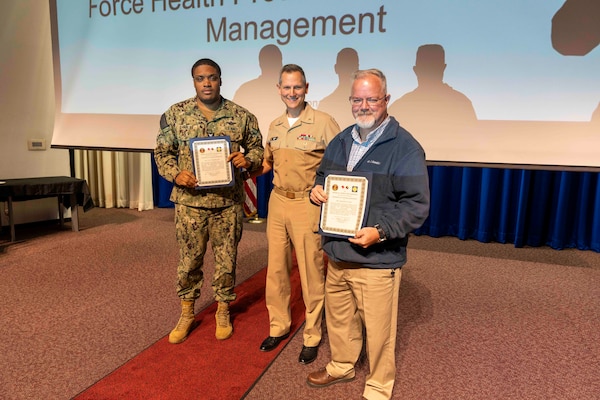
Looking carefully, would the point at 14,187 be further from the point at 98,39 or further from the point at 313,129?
the point at 313,129

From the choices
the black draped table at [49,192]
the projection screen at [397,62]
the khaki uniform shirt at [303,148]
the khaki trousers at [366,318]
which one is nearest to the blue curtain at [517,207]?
the projection screen at [397,62]

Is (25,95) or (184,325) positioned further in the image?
(25,95)

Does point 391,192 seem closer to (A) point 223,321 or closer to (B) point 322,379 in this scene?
(B) point 322,379

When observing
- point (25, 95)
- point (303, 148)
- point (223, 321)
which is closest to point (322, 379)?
point (223, 321)

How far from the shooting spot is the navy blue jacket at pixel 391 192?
1.61m

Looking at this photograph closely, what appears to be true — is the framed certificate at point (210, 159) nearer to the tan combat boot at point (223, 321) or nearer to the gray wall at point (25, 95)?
the tan combat boot at point (223, 321)

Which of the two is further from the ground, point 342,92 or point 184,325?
point 342,92

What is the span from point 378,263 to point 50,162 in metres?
5.14

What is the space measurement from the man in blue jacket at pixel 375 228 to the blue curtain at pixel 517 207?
3.23 metres

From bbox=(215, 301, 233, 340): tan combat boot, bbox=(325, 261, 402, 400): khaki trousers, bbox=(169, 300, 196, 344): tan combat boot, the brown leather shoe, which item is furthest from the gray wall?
bbox=(325, 261, 402, 400): khaki trousers

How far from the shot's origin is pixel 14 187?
14.6 feet

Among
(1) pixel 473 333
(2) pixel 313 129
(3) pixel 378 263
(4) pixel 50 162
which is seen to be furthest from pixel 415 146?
(4) pixel 50 162

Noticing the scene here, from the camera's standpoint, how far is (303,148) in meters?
2.16

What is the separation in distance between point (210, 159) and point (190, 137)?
0.18 m
